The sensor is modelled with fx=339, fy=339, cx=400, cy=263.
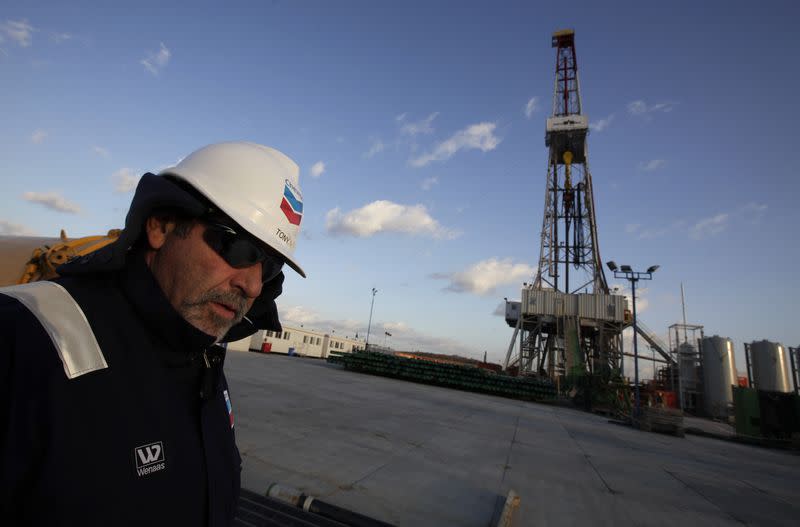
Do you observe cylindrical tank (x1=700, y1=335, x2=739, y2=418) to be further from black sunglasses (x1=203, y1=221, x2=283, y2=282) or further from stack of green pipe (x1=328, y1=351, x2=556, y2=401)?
black sunglasses (x1=203, y1=221, x2=283, y2=282)

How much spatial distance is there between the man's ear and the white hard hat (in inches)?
9.1

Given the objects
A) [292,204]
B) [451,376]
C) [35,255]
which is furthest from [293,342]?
[292,204]

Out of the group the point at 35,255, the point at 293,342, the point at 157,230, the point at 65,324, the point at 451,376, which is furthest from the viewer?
the point at 293,342

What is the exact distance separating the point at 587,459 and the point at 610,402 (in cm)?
1831

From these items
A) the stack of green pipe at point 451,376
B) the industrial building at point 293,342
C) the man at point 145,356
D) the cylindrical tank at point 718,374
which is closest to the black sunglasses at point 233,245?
the man at point 145,356

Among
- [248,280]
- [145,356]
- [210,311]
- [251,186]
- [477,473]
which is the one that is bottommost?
[477,473]

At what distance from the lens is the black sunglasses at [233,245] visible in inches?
66.8

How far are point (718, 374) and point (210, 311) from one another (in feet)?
129

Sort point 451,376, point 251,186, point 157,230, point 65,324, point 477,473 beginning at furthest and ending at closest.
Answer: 1. point 451,376
2. point 477,473
3. point 251,186
4. point 157,230
5. point 65,324

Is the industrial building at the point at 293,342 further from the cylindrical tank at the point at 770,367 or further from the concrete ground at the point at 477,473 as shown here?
the cylindrical tank at the point at 770,367

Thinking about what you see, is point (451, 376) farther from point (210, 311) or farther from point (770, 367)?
point (770, 367)

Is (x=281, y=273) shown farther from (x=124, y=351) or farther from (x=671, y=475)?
(x=671, y=475)

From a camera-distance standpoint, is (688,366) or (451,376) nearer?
(451,376)

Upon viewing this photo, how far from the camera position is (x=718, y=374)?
28.3 m
